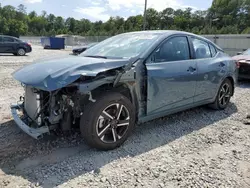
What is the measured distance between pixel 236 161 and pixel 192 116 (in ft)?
5.70

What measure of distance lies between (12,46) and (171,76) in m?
17.7

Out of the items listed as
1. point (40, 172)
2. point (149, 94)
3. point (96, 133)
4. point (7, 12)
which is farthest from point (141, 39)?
point (7, 12)

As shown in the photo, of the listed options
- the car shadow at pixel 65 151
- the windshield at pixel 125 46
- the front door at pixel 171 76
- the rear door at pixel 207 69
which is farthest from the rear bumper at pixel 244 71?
the windshield at pixel 125 46

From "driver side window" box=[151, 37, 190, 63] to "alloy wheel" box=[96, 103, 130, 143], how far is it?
94cm

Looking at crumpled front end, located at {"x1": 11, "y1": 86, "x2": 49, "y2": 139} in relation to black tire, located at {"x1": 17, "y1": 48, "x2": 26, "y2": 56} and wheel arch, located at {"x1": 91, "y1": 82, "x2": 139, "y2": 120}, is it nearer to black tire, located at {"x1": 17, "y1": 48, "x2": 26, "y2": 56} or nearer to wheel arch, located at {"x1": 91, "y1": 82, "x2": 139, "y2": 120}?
wheel arch, located at {"x1": 91, "y1": 82, "x2": 139, "y2": 120}

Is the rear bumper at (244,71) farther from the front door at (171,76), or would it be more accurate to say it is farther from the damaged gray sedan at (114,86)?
the front door at (171,76)

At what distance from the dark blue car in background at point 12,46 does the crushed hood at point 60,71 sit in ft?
55.5

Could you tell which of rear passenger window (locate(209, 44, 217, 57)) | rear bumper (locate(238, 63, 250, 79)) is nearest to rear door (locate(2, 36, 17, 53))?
rear bumper (locate(238, 63, 250, 79))

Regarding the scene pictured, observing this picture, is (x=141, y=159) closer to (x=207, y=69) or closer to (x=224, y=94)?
(x=207, y=69)

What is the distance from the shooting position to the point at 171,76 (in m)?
3.96

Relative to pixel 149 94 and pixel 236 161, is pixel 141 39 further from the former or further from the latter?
pixel 236 161

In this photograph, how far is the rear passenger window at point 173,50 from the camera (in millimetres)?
3931

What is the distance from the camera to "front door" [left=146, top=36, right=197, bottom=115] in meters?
3.76

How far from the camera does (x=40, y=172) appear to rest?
2916 mm
